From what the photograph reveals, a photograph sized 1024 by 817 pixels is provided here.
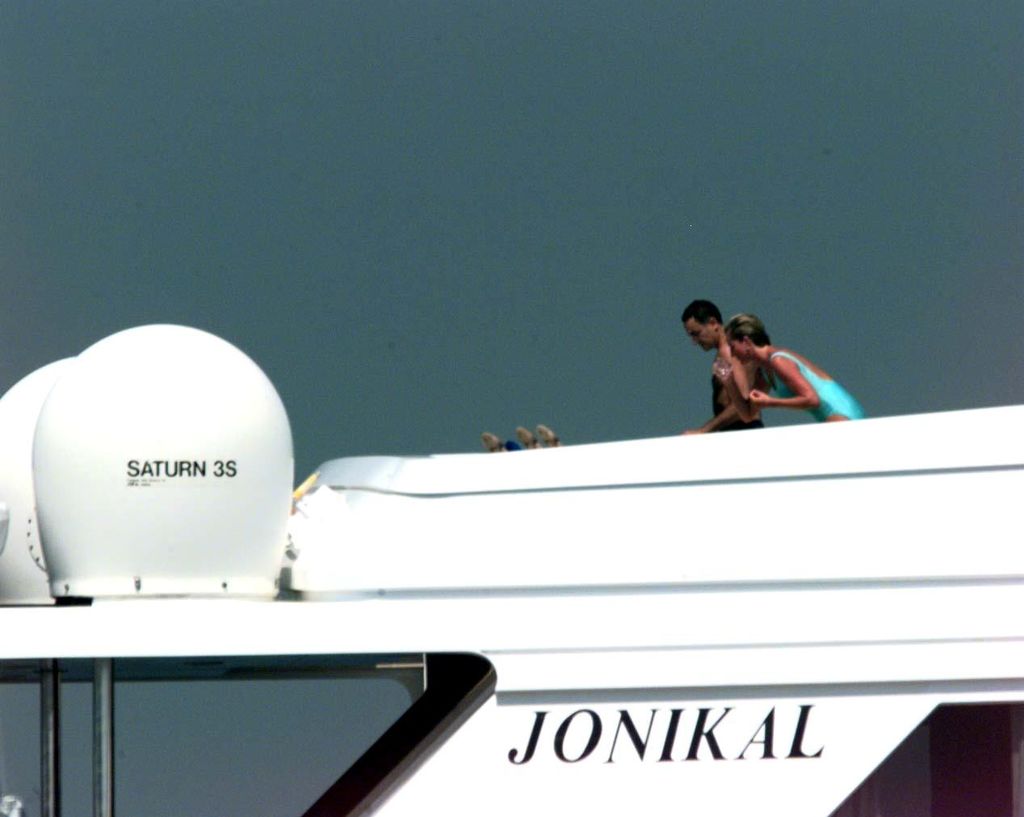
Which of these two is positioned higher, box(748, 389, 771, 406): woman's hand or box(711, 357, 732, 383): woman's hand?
box(711, 357, 732, 383): woman's hand

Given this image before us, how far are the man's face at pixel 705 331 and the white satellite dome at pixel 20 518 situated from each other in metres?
2.31

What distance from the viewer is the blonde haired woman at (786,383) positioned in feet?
16.0

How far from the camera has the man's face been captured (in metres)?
5.70

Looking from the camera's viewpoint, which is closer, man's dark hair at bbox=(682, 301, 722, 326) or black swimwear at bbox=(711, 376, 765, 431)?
black swimwear at bbox=(711, 376, 765, 431)

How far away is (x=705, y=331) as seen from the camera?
570cm

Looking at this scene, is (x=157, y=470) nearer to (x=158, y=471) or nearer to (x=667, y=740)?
(x=158, y=471)

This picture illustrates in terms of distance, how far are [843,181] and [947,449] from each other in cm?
529

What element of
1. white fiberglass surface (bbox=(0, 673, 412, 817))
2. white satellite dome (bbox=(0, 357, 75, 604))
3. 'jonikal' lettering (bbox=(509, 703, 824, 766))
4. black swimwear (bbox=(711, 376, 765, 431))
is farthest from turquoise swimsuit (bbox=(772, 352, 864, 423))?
white fiberglass surface (bbox=(0, 673, 412, 817))

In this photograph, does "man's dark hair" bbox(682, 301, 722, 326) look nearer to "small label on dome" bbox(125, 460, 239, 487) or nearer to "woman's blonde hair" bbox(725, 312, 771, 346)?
"woman's blonde hair" bbox(725, 312, 771, 346)

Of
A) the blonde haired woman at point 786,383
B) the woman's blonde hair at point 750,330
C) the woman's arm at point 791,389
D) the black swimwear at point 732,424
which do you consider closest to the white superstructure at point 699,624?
the black swimwear at point 732,424

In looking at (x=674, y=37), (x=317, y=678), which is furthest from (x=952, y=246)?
(x=317, y=678)

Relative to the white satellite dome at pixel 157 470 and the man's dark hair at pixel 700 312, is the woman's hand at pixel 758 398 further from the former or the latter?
the white satellite dome at pixel 157 470

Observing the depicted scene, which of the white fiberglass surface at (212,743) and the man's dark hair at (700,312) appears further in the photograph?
the white fiberglass surface at (212,743)

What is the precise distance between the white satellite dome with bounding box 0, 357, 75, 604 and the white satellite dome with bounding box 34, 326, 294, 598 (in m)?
0.40
